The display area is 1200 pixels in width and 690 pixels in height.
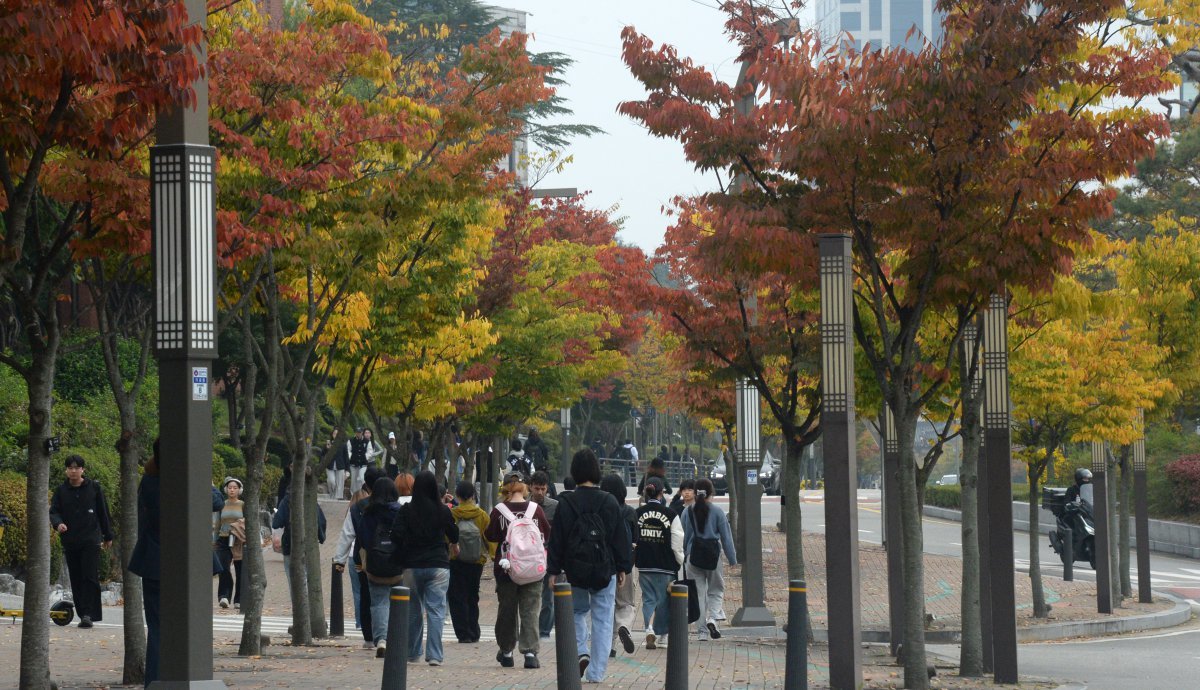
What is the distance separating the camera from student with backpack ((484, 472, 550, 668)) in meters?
13.3

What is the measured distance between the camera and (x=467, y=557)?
583 inches

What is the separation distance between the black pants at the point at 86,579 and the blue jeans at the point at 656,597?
5874 mm

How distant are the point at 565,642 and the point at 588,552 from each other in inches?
114

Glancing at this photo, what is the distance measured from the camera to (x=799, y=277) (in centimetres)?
1394

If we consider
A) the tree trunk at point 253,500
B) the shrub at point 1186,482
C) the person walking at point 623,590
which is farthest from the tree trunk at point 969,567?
the shrub at point 1186,482

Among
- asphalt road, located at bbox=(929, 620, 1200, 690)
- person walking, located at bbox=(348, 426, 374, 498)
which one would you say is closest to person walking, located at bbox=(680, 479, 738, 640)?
asphalt road, located at bbox=(929, 620, 1200, 690)

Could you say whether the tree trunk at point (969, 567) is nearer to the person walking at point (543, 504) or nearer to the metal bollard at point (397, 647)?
the person walking at point (543, 504)

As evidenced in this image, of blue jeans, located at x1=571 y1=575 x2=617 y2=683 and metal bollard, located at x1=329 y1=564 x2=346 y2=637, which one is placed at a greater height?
blue jeans, located at x1=571 y1=575 x2=617 y2=683

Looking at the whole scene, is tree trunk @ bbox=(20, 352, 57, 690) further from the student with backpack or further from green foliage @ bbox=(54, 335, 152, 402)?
green foliage @ bbox=(54, 335, 152, 402)

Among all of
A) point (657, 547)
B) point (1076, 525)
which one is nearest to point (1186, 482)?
point (1076, 525)

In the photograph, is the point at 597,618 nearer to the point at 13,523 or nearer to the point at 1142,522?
the point at 13,523

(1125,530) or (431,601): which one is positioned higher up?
(431,601)

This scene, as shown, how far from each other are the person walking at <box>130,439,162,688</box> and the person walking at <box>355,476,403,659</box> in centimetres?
263

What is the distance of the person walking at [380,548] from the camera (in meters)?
13.7
